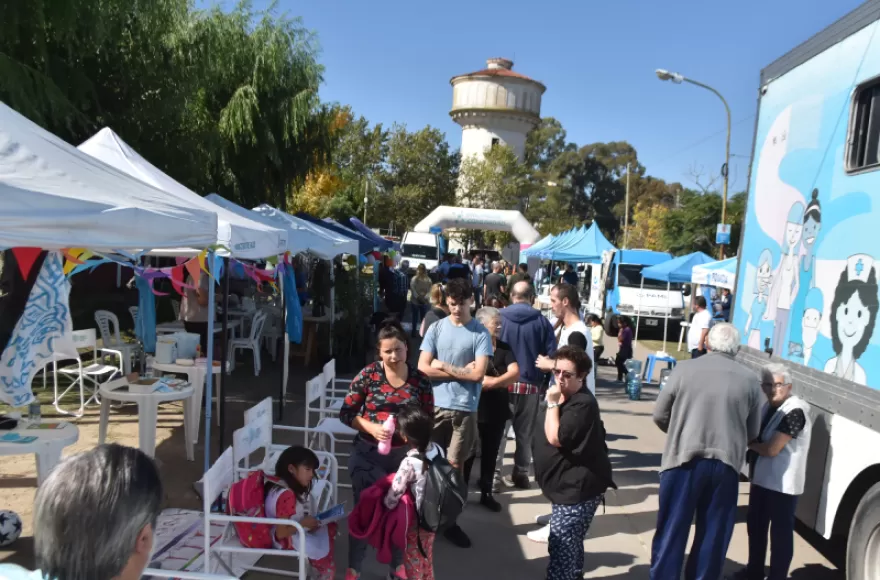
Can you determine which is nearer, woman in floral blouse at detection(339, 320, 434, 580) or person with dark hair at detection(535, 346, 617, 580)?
person with dark hair at detection(535, 346, 617, 580)

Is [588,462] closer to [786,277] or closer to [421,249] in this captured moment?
[786,277]

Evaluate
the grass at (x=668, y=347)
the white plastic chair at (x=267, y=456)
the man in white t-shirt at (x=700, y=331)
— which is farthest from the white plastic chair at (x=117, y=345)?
the grass at (x=668, y=347)

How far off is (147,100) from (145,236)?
8.02 metres

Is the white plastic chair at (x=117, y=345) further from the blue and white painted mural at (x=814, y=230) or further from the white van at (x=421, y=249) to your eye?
the white van at (x=421, y=249)

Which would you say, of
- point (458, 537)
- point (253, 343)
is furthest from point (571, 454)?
point (253, 343)

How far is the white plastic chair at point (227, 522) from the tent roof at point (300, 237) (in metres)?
3.50

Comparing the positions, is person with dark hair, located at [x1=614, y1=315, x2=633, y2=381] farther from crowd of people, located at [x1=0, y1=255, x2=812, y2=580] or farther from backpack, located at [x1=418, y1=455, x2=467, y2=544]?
backpack, located at [x1=418, y1=455, x2=467, y2=544]

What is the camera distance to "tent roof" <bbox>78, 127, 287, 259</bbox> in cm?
514

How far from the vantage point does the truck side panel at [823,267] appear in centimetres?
383

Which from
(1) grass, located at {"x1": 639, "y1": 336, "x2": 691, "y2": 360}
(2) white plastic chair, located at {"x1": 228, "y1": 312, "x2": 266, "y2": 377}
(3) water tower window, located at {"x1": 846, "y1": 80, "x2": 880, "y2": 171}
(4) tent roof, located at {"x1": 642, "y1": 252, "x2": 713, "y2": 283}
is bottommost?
(1) grass, located at {"x1": 639, "y1": 336, "x2": 691, "y2": 360}

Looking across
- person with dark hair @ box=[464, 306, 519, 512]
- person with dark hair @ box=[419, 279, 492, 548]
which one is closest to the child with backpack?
person with dark hair @ box=[419, 279, 492, 548]

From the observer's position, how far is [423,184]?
1510 inches

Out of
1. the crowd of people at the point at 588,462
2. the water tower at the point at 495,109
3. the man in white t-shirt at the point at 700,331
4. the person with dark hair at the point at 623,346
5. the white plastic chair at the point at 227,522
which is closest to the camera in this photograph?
the white plastic chair at the point at 227,522

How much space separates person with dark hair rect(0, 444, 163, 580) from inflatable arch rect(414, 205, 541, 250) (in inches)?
974
